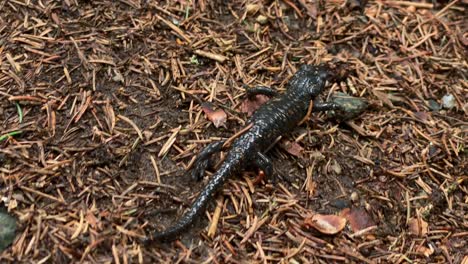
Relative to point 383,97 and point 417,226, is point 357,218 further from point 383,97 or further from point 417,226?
point 383,97

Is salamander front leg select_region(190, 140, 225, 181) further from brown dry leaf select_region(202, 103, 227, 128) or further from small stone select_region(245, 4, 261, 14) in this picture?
small stone select_region(245, 4, 261, 14)

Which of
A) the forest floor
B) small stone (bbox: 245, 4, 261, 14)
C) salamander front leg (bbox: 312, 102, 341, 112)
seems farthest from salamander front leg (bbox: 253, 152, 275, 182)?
small stone (bbox: 245, 4, 261, 14)

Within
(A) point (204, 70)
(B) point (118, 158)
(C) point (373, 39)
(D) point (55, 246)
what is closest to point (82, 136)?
(B) point (118, 158)

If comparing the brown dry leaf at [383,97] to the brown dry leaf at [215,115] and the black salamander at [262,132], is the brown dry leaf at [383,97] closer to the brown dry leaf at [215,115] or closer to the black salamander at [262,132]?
the black salamander at [262,132]

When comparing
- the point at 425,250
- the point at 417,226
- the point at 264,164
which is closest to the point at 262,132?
the point at 264,164

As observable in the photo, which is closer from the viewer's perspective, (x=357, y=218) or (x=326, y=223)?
(x=326, y=223)

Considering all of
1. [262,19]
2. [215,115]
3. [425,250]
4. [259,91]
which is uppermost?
[262,19]

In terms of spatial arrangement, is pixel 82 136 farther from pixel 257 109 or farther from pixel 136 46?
pixel 257 109

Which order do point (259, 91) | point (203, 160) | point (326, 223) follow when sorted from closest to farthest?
point (326, 223) < point (203, 160) < point (259, 91)
